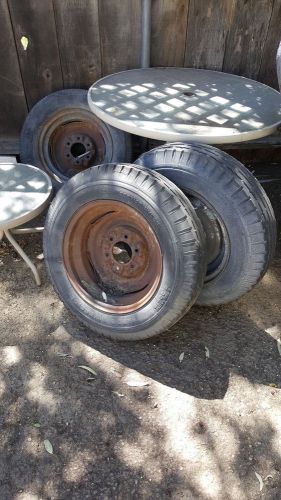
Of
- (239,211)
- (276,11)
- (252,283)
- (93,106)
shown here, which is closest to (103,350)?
(252,283)

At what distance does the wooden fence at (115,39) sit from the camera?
3125mm

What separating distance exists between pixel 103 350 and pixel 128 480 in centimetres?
74

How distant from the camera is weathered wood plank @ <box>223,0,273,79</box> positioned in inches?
125

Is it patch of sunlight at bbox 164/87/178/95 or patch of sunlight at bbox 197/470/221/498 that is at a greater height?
patch of sunlight at bbox 164/87/178/95

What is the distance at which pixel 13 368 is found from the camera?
2.43m

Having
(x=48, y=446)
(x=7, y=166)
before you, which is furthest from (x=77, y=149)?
(x=48, y=446)

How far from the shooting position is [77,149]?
11.7 ft

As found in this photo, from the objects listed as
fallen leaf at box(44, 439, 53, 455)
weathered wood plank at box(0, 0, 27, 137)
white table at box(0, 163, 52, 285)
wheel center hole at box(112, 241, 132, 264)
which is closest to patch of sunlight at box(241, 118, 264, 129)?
wheel center hole at box(112, 241, 132, 264)

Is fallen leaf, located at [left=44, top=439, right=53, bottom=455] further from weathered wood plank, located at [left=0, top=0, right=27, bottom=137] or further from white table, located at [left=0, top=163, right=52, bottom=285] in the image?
weathered wood plank, located at [left=0, top=0, right=27, bottom=137]

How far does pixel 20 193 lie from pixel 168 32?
1676 mm

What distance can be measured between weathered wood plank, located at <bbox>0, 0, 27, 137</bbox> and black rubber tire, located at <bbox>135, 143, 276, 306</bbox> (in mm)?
1627

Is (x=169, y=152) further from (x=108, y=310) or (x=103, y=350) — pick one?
(x=103, y=350)

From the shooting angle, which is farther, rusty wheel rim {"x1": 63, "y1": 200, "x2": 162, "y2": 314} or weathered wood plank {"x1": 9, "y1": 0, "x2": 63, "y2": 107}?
weathered wood plank {"x1": 9, "y1": 0, "x2": 63, "y2": 107}

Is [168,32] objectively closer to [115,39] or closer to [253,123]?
[115,39]
